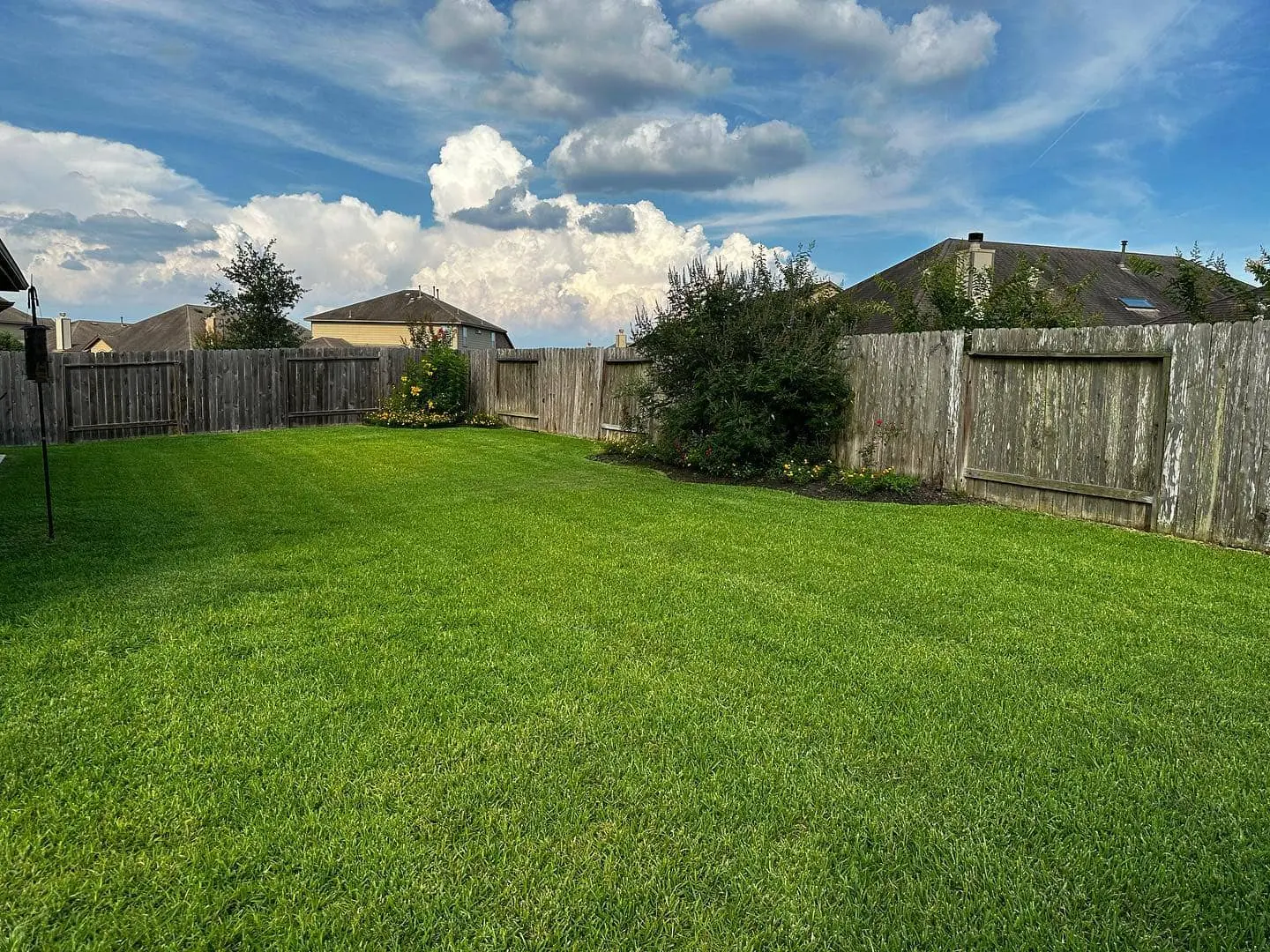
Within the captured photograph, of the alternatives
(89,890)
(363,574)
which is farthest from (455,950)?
(363,574)

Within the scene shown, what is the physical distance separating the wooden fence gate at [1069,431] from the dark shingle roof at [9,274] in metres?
10.7

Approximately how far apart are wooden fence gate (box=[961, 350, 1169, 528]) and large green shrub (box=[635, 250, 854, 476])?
6.35 feet

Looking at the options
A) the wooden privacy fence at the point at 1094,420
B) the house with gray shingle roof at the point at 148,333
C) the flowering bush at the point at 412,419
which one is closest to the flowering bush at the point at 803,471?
the wooden privacy fence at the point at 1094,420

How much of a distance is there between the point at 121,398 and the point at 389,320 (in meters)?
31.8

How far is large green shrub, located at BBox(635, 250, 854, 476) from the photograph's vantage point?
9.58 meters

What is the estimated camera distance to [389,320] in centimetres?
4503

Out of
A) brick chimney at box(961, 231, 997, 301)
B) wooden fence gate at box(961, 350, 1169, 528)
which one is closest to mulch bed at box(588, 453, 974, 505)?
wooden fence gate at box(961, 350, 1169, 528)

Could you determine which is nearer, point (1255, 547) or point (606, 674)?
point (606, 674)

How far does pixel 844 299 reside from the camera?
10406 millimetres

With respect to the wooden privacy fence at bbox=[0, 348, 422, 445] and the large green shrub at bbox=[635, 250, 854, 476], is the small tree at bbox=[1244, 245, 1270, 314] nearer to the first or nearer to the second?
the large green shrub at bbox=[635, 250, 854, 476]

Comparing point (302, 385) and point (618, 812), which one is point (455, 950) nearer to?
point (618, 812)

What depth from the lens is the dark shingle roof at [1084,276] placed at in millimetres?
23797

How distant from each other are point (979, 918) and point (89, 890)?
2367mm

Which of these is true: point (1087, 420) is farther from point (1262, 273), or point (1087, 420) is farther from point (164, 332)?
point (164, 332)
